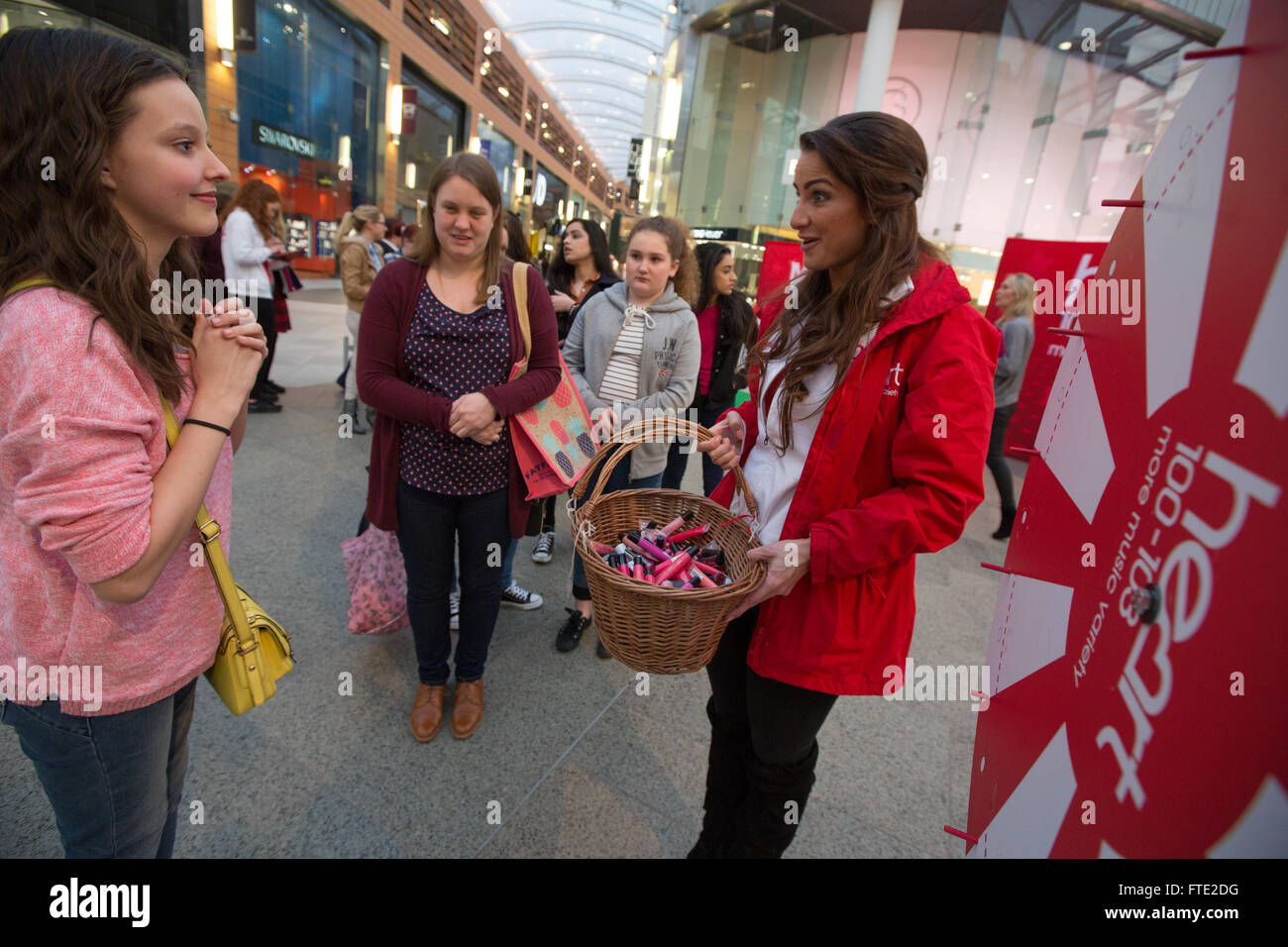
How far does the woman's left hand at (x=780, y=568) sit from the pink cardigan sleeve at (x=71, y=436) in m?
1.05

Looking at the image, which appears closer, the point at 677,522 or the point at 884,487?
the point at 884,487

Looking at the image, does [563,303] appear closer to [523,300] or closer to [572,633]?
[523,300]

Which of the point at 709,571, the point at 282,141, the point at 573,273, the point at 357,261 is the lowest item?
the point at 709,571

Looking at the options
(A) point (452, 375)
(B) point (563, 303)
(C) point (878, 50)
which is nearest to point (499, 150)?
(C) point (878, 50)

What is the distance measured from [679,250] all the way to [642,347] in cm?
51

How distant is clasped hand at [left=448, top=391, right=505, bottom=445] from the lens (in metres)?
1.87

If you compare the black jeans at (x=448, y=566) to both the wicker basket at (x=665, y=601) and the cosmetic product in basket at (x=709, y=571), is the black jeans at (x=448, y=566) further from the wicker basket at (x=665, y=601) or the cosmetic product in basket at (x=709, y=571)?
the cosmetic product in basket at (x=709, y=571)

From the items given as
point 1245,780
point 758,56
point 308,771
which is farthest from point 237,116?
point 1245,780

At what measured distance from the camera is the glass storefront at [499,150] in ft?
75.4

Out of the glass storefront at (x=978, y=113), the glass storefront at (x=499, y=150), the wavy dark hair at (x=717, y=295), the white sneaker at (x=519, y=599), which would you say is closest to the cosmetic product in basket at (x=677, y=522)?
the white sneaker at (x=519, y=599)

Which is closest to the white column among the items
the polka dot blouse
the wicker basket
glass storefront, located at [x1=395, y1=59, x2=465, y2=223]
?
the polka dot blouse

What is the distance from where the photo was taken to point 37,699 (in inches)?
37.2

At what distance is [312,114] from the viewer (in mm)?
13859
